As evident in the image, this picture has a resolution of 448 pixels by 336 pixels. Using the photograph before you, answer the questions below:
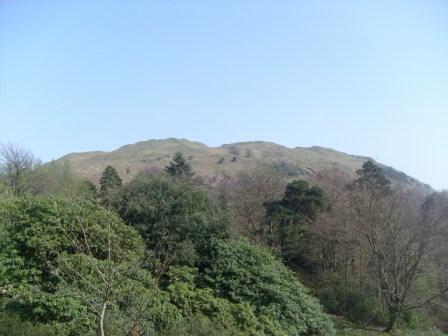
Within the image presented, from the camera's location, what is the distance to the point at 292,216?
25859 millimetres

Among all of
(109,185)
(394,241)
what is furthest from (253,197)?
(394,241)

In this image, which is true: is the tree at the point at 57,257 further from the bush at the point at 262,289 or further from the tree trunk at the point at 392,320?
the tree trunk at the point at 392,320

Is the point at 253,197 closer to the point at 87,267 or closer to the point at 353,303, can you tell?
the point at 353,303

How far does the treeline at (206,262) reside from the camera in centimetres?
917

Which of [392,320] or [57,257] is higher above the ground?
[57,257]

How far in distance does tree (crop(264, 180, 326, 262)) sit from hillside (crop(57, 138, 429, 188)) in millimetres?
39613

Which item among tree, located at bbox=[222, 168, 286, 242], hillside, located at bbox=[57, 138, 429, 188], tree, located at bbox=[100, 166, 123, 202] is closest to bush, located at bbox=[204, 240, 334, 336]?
tree, located at bbox=[100, 166, 123, 202]

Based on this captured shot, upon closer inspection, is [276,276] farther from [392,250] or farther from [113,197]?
[392,250]

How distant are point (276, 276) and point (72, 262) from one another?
683cm

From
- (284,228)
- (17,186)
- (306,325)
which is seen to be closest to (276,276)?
(306,325)

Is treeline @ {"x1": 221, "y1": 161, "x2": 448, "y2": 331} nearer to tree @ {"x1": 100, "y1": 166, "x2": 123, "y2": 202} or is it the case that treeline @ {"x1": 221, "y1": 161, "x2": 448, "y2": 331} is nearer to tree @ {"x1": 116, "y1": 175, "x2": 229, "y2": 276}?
tree @ {"x1": 116, "y1": 175, "x2": 229, "y2": 276}

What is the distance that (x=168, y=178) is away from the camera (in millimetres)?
17578

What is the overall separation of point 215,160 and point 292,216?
92331mm

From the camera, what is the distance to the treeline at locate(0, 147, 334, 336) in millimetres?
8969
